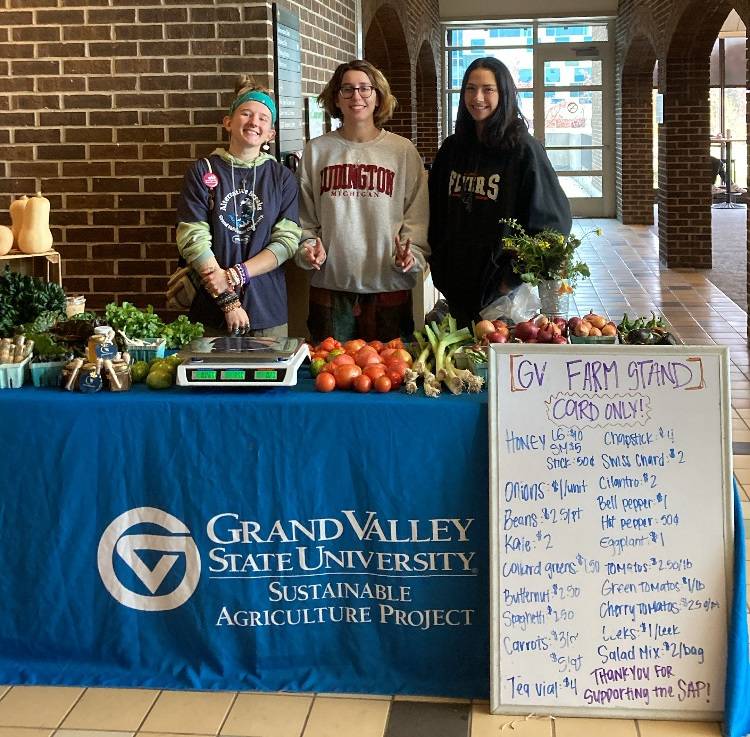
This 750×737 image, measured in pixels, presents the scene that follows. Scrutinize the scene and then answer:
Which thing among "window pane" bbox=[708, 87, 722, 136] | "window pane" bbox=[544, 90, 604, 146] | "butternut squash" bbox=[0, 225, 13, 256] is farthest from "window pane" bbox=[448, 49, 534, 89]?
"butternut squash" bbox=[0, 225, 13, 256]

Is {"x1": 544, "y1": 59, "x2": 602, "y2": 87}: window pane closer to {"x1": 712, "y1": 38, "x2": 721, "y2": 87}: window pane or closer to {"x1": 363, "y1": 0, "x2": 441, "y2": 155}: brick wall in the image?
{"x1": 363, "y1": 0, "x2": 441, "y2": 155}: brick wall

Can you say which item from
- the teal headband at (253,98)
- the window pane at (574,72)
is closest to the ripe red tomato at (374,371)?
the teal headband at (253,98)

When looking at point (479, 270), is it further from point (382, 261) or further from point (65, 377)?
point (65, 377)

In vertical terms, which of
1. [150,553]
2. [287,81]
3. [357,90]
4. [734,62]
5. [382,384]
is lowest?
[150,553]

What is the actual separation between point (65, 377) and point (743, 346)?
19.0ft

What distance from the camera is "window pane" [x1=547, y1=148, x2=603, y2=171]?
1908 centimetres

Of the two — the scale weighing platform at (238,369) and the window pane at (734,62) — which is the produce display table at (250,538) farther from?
the window pane at (734,62)

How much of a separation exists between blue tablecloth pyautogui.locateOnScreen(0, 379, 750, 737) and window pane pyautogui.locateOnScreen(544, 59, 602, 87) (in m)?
17.1

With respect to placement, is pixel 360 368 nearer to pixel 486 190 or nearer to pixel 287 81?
pixel 486 190

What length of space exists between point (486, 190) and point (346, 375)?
1168 mm

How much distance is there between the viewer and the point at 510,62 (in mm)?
19078

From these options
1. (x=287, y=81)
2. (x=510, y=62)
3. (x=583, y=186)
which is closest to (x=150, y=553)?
(x=287, y=81)

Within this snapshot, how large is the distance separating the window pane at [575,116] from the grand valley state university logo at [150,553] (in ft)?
56.1

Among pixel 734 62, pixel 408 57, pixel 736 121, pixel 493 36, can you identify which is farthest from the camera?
pixel 736 121
